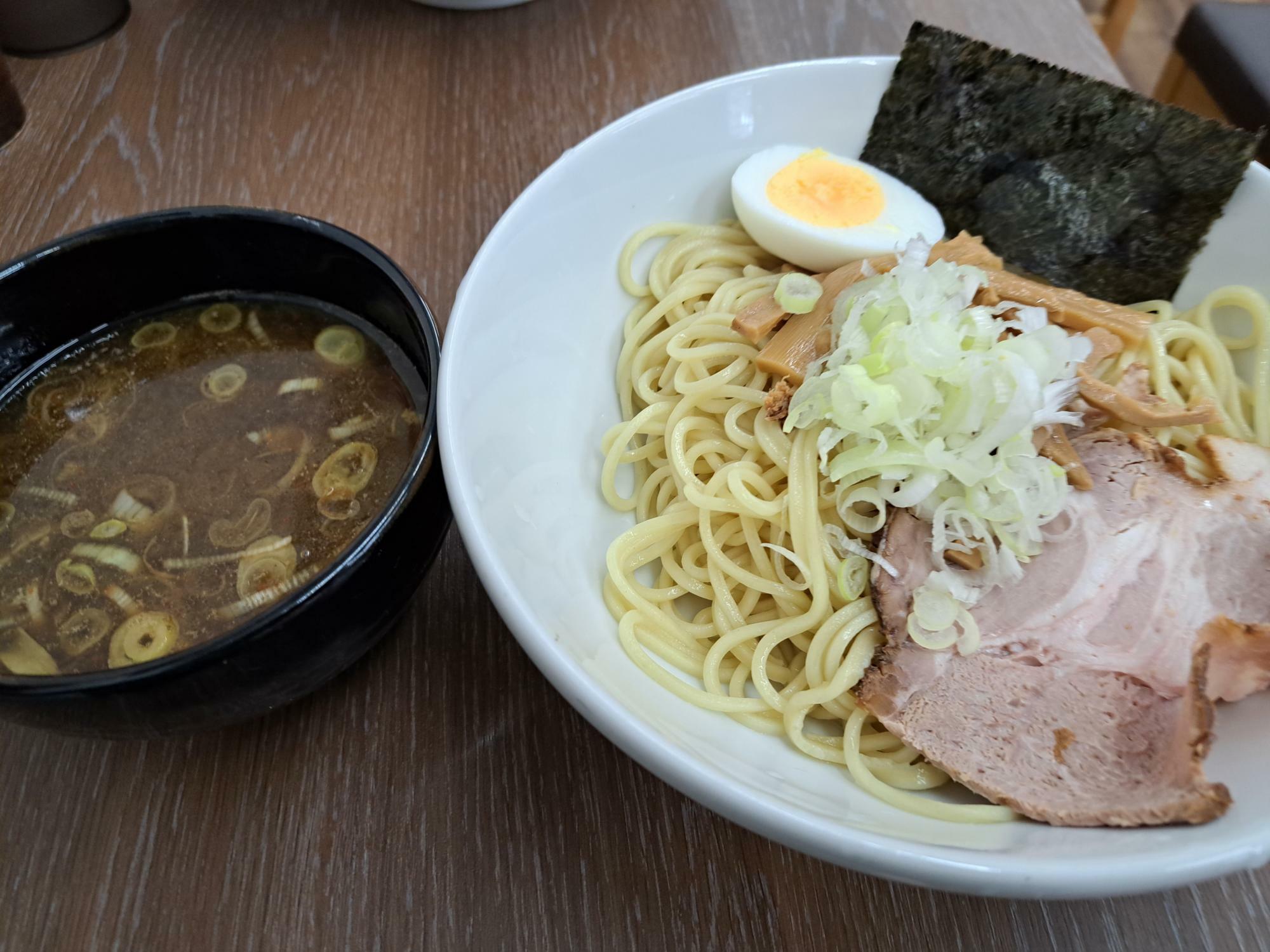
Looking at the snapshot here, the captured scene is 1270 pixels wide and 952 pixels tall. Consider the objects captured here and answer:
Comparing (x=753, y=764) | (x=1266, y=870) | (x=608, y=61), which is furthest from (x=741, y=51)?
(x=1266, y=870)

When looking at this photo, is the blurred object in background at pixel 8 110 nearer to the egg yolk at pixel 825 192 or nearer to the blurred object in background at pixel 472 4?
the blurred object in background at pixel 472 4

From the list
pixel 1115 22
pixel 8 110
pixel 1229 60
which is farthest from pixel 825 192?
pixel 1115 22

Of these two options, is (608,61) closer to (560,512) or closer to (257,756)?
(560,512)

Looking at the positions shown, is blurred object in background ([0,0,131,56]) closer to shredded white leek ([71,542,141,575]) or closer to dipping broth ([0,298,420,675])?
dipping broth ([0,298,420,675])

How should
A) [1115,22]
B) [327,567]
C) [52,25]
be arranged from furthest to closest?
[1115,22] < [52,25] < [327,567]

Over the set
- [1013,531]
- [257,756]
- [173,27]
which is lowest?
[257,756]

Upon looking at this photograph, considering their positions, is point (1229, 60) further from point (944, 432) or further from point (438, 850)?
point (438, 850)
